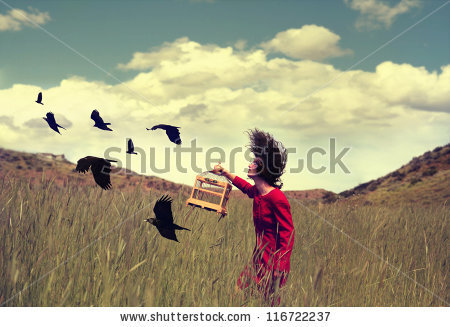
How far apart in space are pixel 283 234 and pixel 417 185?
47.1 ft

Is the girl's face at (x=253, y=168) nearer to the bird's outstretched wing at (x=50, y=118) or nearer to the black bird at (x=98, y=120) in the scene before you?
the black bird at (x=98, y=120)

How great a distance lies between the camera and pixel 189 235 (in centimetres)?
375

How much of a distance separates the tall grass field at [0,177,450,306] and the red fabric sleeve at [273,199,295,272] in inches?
9.1

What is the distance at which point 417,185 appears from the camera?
51.5 ft

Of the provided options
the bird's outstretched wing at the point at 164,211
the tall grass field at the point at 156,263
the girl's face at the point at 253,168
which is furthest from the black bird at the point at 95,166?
the girl's face at the point at 253,168

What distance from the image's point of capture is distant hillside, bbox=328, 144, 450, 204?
13.6 meters

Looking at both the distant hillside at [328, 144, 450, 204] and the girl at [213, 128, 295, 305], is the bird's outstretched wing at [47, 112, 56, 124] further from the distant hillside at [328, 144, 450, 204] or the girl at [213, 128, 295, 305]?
the distant hillside at [328, 144, 450, 204]

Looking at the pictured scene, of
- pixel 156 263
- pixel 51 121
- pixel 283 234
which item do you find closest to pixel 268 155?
pixel 283 234

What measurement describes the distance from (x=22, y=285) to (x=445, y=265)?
16.5 feet

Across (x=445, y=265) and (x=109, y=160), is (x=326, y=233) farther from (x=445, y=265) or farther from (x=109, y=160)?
(x=109, y=160)

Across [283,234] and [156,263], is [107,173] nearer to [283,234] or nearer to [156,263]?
[156,263]

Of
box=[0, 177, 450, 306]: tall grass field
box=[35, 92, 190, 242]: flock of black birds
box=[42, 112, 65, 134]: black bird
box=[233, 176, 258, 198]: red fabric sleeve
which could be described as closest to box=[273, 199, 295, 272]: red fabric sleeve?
box=[0, 177, 450, 306]: tall grass field

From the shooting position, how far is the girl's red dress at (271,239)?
329 cm
